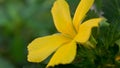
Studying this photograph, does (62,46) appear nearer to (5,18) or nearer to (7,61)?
(7,61)

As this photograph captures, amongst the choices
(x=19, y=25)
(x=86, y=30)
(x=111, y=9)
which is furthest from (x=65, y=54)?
(x=19, y=25)

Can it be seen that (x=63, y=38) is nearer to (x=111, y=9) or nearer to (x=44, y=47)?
(x=44, y=47)

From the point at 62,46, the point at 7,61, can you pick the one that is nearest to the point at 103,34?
the point at 62,46

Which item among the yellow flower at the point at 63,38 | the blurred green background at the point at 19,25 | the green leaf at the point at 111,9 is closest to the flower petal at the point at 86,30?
the yellow flower at the point at 63,38

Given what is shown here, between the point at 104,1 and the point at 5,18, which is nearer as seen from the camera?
the point at 104,1

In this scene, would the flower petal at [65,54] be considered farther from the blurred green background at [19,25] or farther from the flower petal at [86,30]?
the blurred green background at [19,25]

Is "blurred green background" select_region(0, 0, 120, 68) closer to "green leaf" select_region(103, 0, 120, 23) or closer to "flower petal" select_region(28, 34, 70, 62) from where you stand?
"green leaf" select_region(103, 0, 120, 23)
